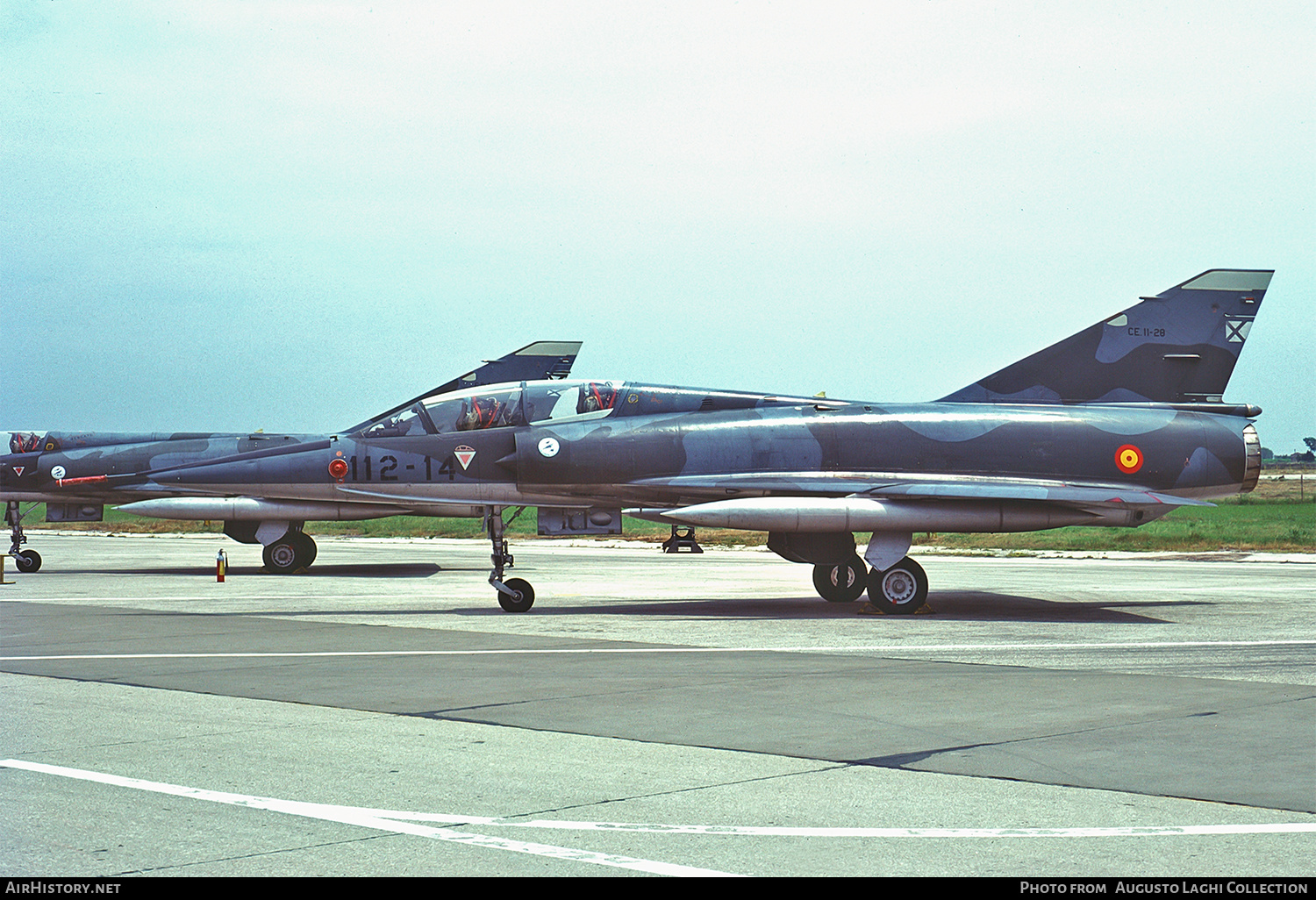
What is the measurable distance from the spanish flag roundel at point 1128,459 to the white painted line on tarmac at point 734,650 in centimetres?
505

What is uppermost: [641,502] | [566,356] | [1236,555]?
[566,356]

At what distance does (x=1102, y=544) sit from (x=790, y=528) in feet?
86.0

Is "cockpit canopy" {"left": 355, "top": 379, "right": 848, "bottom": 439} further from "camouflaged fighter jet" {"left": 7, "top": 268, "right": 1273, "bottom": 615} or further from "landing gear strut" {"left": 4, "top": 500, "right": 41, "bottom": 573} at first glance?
"landing gear strut" {"left": 4, "top": 500, "right": 41, "bottom": 573}

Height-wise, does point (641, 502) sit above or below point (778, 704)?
above

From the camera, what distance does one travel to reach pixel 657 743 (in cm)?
821

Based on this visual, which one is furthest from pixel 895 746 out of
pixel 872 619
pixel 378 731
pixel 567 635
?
pixel 872 619

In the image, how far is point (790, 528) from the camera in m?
17.6

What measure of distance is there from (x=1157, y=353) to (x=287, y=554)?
1731cm

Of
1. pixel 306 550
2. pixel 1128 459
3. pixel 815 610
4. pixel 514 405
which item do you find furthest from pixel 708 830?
pixel 306 550

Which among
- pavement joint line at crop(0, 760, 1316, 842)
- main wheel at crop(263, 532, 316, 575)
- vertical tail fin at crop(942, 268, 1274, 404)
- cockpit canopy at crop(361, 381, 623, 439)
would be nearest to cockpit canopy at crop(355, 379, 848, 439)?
cockpit canopy at crop(361, 381, 623, 439)

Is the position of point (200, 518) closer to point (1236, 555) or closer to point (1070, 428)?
point (1070, 428)

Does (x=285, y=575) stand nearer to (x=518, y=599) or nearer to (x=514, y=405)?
(x=514, y=405)
